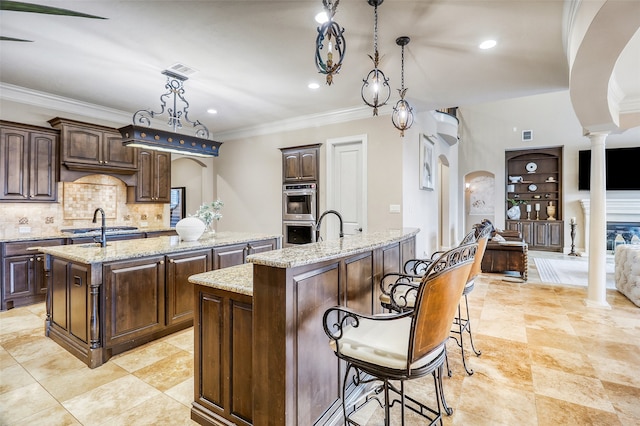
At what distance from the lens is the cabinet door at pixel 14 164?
3.96 metres

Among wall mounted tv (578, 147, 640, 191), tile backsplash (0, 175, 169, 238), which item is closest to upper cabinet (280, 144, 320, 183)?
tile backsplash (0, 175, 169, 238)

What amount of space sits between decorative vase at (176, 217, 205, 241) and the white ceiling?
1.72m

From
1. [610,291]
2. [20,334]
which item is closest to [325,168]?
[20,334]

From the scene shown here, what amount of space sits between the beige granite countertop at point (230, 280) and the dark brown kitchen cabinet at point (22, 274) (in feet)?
11.2

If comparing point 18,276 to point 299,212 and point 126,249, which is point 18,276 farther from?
point 299,212

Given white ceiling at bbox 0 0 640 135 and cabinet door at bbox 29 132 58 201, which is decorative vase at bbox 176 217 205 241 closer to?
white ceiling at bbox 0 0 640 135

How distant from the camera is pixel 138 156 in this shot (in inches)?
207

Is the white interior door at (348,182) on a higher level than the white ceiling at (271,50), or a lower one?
lower

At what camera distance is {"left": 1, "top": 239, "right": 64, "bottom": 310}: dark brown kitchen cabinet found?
3822mm

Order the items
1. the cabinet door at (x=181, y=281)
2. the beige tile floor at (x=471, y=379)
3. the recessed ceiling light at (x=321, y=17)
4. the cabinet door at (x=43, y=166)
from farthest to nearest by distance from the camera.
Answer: the cabinet door at (x=43, y=166) < the cabinet door at (x=181, y=281) < the recessed ceiling light at (x=321, y=17) < the beige tile floor at (x=471, y=379)

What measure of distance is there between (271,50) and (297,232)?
3.22 meters

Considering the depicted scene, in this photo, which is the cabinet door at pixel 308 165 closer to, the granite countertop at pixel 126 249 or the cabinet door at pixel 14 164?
the granite countertop at pixel 126 249

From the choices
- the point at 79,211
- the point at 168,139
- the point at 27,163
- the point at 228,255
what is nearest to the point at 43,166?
the point at 27,163

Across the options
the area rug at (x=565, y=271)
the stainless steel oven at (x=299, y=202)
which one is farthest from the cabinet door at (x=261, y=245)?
the area rug at (x=565, y=271)
